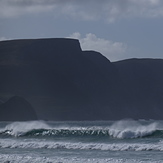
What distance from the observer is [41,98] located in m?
191

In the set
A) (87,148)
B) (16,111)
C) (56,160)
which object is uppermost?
(16,111)

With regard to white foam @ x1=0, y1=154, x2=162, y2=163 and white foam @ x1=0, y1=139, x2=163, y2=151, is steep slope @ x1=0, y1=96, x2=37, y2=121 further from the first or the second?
white foam @ x1=0, y1=154, x2=162, y2=163

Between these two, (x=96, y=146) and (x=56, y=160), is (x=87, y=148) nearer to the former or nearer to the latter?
(x=96, y=146)

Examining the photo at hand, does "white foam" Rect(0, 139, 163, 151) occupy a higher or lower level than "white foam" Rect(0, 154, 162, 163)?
higher

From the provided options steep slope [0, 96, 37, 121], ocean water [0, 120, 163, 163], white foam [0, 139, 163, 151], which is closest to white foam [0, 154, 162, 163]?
ocean water [0, 120, 163, 163]

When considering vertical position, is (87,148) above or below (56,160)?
above

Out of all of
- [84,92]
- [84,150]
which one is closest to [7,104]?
[84,92]

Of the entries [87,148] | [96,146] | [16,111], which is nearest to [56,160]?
[87,148]

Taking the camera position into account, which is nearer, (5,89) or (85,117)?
(85,117)

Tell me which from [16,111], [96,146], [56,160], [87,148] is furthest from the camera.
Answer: [16,111]

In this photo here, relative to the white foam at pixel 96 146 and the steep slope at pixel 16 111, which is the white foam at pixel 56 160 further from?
the steep slope at pixel 16 111

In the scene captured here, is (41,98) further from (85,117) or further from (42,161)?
(42,161)

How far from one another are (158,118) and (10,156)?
539 feet

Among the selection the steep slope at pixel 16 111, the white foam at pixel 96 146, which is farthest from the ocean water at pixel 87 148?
the steep slope at pixel 16 111
